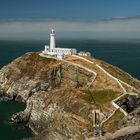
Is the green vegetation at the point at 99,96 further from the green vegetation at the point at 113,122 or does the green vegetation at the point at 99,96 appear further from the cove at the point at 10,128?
the cove at the point at 10,128

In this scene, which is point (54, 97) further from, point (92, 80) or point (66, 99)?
point (92, 80)

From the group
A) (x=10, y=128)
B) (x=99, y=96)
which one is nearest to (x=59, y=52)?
(x=99, y=96)

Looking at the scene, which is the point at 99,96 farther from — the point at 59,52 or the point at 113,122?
the point at 59,52

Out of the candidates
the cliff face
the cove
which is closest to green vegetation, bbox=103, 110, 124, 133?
the cliff face

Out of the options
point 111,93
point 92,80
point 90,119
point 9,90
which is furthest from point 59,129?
point 9,90

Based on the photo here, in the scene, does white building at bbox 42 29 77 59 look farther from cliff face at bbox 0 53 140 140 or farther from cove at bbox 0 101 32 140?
cove at bbox 0 101 32 140

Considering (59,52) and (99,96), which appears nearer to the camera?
(99,96)
